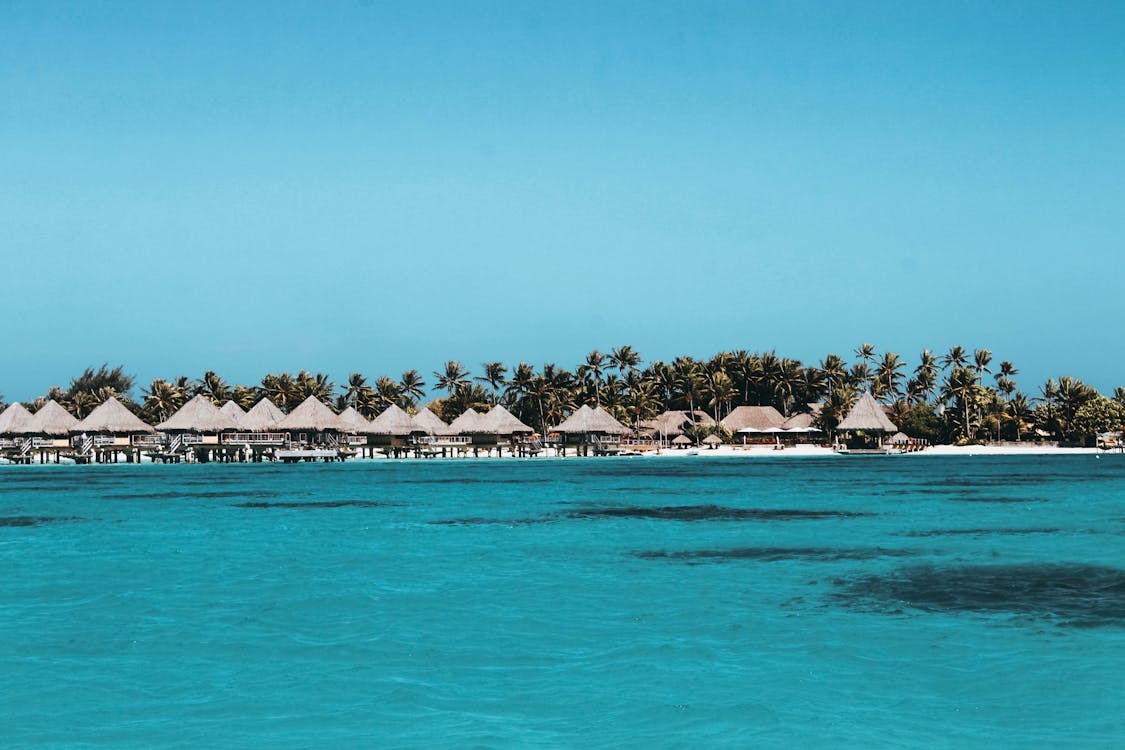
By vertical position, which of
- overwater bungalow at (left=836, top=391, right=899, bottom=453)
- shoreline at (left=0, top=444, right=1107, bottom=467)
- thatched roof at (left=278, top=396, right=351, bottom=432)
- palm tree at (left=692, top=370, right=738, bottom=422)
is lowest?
shoreline at (left=0, top=444, right=1107, bottom=467)

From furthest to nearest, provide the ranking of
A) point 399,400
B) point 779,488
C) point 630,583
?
point 399,400 < point 779,488 < point 630,583

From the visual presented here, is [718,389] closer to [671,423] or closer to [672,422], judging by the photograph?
[672,422]

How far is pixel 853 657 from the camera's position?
12.8 meters

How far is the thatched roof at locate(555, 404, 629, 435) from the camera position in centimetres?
9681

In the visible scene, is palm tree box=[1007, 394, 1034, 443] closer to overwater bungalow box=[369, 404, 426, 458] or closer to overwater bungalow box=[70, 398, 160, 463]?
overwater bungalow box=[369, 404, 426, 458]

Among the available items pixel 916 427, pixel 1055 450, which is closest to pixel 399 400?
pixel 916 427

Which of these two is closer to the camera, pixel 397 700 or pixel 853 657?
pixel 397 700

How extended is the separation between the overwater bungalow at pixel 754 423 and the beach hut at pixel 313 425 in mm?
38348

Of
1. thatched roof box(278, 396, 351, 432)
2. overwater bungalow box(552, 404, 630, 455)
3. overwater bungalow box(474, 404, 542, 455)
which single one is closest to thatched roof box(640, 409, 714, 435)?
overwater bungalow box(552, 404, 630, 455)

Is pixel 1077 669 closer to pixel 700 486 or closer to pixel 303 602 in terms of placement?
pixel 303 602

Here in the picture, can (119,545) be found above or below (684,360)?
below

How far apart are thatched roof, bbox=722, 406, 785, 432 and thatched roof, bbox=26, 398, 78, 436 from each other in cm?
5713

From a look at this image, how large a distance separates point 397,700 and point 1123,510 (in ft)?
98.4

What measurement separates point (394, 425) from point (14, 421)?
94.0ft
